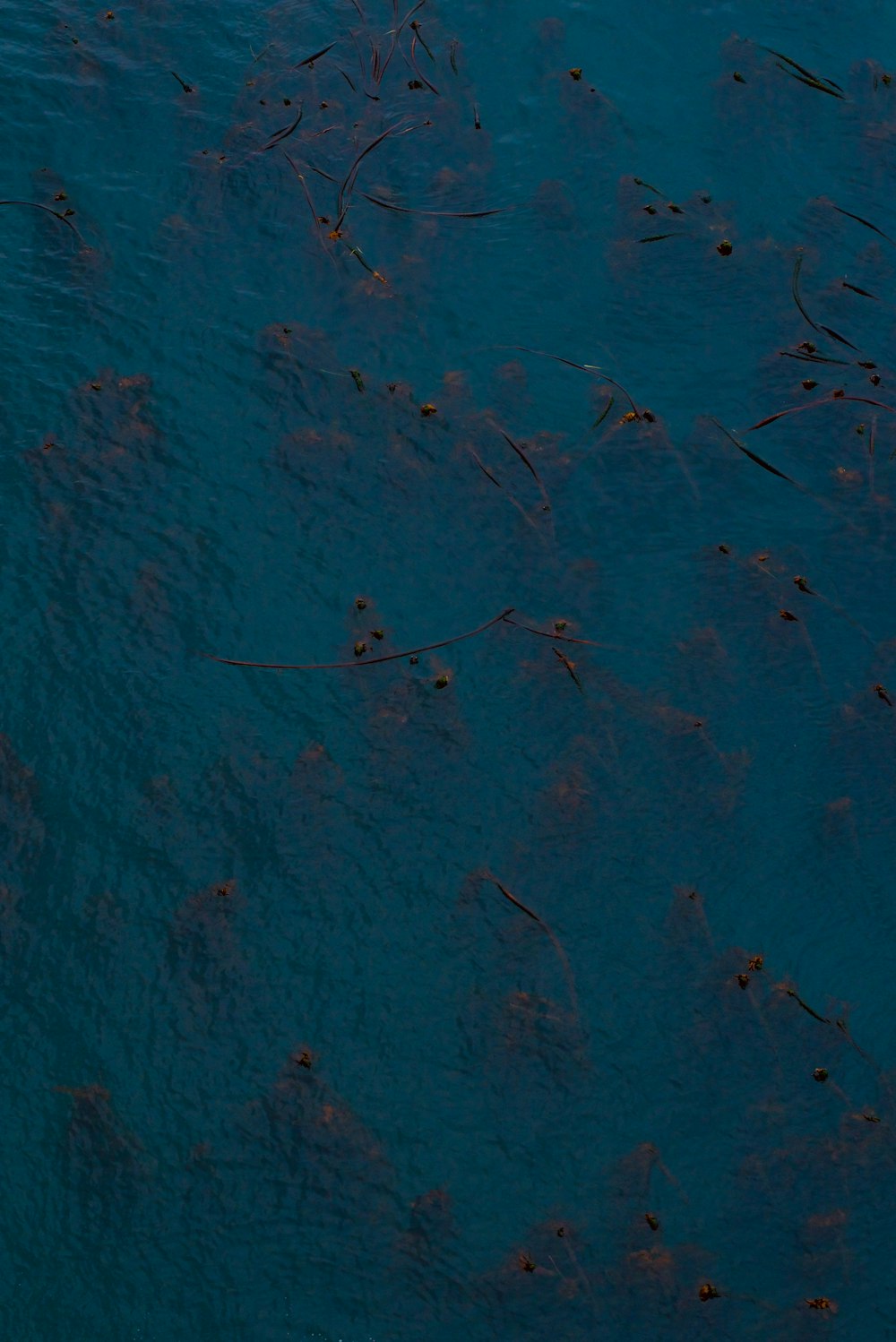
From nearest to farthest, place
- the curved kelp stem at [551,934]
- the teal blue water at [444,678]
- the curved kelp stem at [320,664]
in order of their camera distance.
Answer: the teal blue water at [444,678] < the curved kelp stem at [551,934] < the curved kelp stem at [320,664]

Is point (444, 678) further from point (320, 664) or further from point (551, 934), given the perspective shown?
point (551, 934)

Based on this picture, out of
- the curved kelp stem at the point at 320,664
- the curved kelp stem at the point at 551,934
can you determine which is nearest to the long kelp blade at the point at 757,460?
the curved kelp stem at the point at 320,664

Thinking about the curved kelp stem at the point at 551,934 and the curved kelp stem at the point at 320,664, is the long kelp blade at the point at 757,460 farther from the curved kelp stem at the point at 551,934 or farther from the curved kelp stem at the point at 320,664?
the curved kelp stem at the point at 551,934

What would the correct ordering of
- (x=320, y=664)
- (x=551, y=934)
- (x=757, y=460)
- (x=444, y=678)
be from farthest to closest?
(x=757, y=460) → (x=320, y=664) → (x=444, y=678) → (x=551, y=934)

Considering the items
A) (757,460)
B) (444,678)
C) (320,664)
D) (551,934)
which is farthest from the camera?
(757,460)

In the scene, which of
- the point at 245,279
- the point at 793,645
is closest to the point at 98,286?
the point at 245,279

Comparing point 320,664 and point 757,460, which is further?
point 757,460

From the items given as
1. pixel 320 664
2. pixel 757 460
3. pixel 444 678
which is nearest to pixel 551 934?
pixel 444 678

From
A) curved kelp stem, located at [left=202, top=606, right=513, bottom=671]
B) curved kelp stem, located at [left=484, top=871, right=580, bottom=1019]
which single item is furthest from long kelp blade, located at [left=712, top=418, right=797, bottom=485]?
curved kelp stem, located at [left=484, top=871, right=580, bottom=1019]
